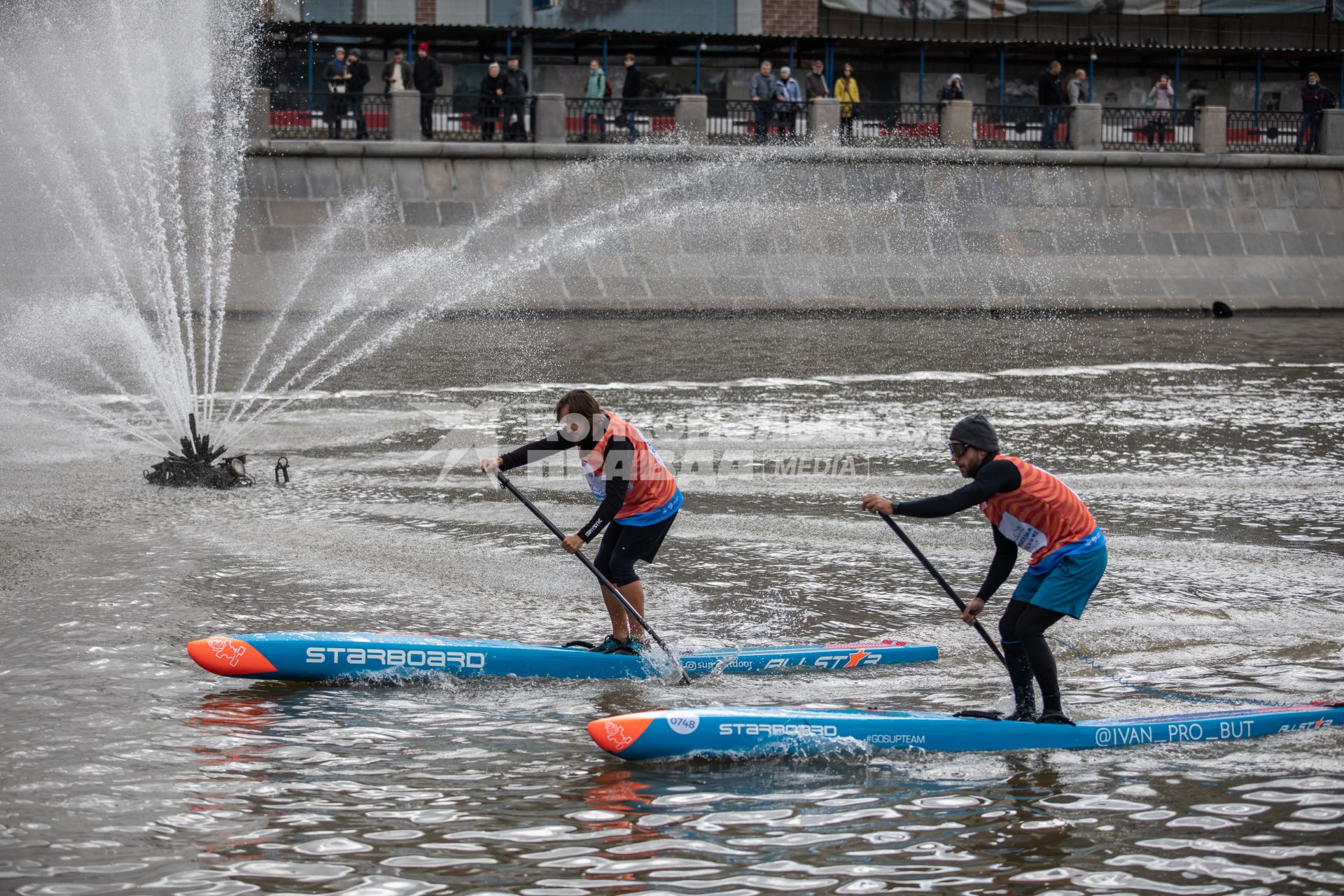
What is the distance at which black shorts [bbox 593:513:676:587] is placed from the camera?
8297mm

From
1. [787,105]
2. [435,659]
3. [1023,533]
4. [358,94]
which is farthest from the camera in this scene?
[787,105]

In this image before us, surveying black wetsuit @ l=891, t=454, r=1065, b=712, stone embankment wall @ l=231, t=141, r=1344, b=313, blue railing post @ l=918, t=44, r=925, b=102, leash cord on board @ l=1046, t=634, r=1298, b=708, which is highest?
blue railing post @ l=918, t=44, r=925, b=102

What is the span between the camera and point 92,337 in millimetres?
23562

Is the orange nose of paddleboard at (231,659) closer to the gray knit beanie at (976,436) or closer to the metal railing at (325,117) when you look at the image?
the gray knit beanie at (976,436)

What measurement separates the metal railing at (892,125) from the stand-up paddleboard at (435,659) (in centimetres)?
2434

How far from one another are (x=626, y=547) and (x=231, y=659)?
6.94ft

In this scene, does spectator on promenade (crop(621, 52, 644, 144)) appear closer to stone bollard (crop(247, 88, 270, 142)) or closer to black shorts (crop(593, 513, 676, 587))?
stone bollard (crop(247, 88, 270, 142))

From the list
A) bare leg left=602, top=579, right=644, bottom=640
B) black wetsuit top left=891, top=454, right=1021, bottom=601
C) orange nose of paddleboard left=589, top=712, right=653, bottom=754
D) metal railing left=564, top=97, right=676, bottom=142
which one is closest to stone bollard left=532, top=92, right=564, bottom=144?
metal railing left=564, top=97, right=676, bottom=142

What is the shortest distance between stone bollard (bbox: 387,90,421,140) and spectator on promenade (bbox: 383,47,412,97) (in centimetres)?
29

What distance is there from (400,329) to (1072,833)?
65.9ft

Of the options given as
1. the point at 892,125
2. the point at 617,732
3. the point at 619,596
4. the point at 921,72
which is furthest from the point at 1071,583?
the point at 921,72

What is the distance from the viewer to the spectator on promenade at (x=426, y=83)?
2977cm

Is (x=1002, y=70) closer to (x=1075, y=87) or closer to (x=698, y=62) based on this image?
(x=1075, y=87)

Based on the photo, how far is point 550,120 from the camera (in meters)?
30.2
